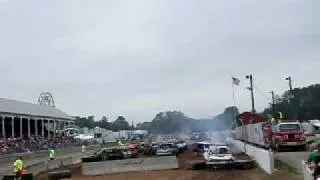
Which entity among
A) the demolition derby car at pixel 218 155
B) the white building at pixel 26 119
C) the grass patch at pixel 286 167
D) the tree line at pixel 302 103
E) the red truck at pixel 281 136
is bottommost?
the grass patch at pixel 286 167

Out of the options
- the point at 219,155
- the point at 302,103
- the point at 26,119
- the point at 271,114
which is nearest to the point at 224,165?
the point at 219,155

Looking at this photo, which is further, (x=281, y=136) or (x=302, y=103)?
(x=302, y=103)

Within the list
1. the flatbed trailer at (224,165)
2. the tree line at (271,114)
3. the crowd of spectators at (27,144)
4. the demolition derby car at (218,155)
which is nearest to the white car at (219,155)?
the demolition derby car at (218,155)

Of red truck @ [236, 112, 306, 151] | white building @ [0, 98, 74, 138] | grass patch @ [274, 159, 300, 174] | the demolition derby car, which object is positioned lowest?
grass patch @ [274, 159, 300, 174]

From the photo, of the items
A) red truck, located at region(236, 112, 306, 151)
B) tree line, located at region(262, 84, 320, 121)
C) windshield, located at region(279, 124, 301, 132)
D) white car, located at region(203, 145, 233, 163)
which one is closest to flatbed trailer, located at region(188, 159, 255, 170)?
white car, located at region(203, 145, 233, 163)

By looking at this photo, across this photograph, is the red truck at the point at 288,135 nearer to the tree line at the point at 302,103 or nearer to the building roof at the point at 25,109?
the building roof at the point at 25,109

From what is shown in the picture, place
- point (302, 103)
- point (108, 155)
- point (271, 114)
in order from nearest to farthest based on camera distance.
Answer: point (108, 155), point (271, 114), point (302, 103)

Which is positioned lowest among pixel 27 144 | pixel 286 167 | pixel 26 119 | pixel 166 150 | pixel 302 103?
pixel 286 167

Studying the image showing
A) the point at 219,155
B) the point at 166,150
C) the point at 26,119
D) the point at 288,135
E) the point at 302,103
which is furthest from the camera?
the point at 302,103

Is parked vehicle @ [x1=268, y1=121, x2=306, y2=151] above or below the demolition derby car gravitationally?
above

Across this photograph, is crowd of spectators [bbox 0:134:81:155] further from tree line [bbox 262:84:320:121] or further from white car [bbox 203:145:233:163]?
tree line [bbox 262:84:320:121]

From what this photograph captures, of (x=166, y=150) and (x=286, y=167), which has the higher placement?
(x=166, y=150)

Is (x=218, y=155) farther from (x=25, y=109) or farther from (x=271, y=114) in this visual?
(x=271, y=114)

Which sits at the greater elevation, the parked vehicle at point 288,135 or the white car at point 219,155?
the parked vehicle at point 288,135
